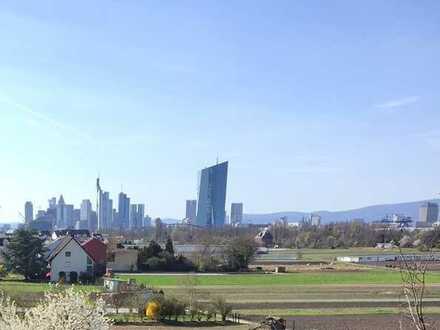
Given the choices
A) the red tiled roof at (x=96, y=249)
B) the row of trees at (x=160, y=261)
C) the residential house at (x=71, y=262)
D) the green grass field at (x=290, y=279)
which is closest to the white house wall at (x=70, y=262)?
the residential house at (x=71, y=262)

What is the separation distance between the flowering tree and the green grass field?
133 ft

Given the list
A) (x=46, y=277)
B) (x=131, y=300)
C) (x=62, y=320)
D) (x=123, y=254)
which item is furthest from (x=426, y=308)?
(x=123, y=254)

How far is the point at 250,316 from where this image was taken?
3738 centimetres

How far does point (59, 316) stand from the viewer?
54.3ft

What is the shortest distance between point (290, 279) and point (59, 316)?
5356 centimetres

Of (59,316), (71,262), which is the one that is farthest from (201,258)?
(59,316)

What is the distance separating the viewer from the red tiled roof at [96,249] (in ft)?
234

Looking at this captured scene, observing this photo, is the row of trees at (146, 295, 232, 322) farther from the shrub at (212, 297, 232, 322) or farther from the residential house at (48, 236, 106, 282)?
the residential house at (48, 236, 106, 282)

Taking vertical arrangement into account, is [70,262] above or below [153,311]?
below

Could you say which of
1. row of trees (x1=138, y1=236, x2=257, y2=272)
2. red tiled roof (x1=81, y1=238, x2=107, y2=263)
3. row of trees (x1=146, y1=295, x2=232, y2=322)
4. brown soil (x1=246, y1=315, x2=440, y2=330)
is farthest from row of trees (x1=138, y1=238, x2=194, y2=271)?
brown soil (x1=246, y1=315, x2=440, y2=330)

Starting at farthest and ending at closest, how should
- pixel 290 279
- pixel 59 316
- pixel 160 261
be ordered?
pixel 160 261
pixel 290 279
pixel 59 316

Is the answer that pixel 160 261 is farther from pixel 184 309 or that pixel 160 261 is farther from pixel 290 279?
pixel 184 309

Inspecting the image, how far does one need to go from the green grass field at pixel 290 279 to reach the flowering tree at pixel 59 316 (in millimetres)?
40426

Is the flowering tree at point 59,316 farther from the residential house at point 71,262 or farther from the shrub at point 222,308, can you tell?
the residential house at point 71,262
